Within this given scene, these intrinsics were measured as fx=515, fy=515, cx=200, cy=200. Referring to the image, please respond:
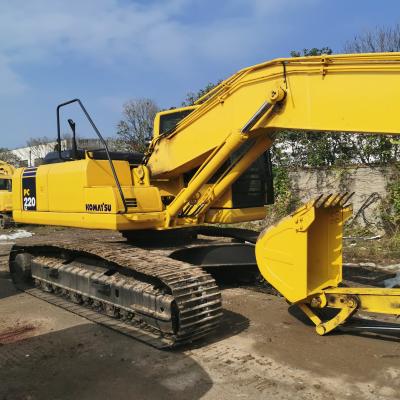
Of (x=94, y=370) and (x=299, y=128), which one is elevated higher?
(x=299, y=128)

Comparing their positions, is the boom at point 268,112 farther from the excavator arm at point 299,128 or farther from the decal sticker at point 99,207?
the decal sticker at point 99,207

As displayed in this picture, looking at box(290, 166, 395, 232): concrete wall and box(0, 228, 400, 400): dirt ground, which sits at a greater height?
box(290, 166, 395, 232): concrete wall

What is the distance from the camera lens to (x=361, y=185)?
12.4 meters

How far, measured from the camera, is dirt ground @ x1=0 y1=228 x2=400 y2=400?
4043 mm

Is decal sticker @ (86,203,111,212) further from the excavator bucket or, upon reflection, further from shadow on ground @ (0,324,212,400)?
the excavator bucket

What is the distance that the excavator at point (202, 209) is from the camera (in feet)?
15.7

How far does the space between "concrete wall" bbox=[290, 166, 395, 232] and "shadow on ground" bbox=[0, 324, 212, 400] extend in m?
8.28

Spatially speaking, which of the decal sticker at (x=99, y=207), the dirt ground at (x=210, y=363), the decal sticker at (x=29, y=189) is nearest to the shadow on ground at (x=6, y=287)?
the decal sticker at (x=29, y=189)

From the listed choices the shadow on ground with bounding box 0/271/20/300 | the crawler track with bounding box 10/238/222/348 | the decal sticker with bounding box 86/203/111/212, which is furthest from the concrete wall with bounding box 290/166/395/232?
the shadow on ground with bounding box 0/271/20/300

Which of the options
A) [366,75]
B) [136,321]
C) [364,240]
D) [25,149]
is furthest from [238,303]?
[25,149]

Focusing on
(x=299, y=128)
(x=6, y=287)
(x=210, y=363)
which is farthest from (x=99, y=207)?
(x=6, y=287)

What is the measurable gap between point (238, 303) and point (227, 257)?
614 mm

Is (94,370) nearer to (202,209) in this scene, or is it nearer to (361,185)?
(202,209)

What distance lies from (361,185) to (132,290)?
27.5ft
